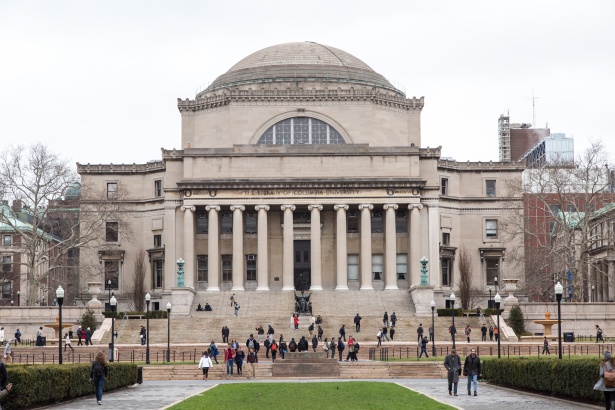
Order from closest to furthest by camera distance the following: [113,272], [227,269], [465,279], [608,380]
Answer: [608,380] → [465,279] → [227,269] → [113,272]

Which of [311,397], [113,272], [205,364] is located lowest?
[311,397]

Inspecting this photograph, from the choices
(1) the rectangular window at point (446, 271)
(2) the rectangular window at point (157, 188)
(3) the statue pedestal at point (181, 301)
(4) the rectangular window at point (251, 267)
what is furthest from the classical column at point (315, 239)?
(2) the rectangular window at point (157, 188)

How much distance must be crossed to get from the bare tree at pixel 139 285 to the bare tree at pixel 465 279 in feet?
89.4

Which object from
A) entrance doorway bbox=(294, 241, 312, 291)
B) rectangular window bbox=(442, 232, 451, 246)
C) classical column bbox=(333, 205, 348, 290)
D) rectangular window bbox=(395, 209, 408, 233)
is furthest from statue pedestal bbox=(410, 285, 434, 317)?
rectangular window bbox=(442, 232, 451, 246)

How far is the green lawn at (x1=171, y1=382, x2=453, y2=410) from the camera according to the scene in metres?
36.8

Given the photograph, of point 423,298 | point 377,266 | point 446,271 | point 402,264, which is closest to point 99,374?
point 423,298

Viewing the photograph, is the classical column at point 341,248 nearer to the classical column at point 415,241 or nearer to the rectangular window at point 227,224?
the classical column at point 415,241

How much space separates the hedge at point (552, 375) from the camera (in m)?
36.5

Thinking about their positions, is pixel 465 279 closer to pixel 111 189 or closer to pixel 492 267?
pixel 492 267

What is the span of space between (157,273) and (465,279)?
1113 inches

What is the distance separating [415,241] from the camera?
100125mm

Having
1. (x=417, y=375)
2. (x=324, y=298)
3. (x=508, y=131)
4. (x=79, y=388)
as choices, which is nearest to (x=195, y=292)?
(x=324, y=298)

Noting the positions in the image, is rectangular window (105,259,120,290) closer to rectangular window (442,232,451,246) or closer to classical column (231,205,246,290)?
classical column (231,205,246,290)

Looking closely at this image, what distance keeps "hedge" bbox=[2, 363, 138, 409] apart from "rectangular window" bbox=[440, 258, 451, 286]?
2447 inches
